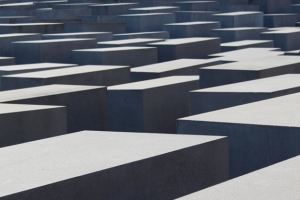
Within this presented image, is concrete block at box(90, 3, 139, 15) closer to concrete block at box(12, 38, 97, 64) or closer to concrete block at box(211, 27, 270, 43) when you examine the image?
concrete block at box(211, 27, 270, 43)

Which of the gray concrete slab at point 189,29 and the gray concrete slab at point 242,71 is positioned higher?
the gray concrete slab at point 189,29

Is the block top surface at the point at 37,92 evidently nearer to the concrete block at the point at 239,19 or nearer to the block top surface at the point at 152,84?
the block top surface at the point at 152,84

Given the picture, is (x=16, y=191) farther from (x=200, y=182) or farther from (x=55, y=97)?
(x=55, y=97)

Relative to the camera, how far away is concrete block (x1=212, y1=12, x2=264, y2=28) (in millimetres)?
18109

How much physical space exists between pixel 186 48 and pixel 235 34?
3.29m

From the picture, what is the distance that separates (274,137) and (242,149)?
1.37ft

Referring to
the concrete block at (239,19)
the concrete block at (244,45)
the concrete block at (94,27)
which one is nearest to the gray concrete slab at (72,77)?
the concrete block at (244,45)

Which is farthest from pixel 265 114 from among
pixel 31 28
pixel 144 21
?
pixel 144 21

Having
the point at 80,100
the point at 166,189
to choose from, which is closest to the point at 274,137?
the point at 166,189

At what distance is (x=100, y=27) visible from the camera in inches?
Answer: 674

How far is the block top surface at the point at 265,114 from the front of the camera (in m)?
4.96

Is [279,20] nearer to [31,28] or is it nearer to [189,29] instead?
[189,29]

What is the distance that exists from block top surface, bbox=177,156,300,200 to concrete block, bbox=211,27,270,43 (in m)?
12.8

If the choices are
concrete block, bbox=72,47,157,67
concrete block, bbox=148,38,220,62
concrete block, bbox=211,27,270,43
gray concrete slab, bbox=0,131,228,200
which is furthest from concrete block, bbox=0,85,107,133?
concrete block, bbox=211,27,270,43
